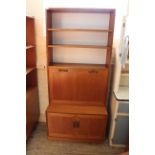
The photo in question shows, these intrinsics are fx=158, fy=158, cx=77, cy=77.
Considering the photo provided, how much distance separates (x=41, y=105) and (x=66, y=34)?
4.25 ft

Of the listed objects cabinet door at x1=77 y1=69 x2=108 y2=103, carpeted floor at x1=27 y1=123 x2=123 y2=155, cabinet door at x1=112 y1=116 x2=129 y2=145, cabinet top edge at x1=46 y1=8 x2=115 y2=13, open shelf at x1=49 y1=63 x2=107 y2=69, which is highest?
cabinet top edge at x1=46 y1=8 x2=115 y2=13

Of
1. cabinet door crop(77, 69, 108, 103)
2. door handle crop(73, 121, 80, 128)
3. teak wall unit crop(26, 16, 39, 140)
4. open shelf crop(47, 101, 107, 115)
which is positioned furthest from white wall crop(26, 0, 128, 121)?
door handle crop(73, 121, 80, 128)

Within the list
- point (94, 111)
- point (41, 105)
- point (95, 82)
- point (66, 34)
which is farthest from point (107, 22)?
point (41, 105)

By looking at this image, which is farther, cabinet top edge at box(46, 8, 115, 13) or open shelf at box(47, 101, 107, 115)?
open shelf at box(47, 101, 107, 115)

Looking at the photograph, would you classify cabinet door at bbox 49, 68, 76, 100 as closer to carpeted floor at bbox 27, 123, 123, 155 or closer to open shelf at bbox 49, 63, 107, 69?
open shelf at bbox 49, 63, 107, 69

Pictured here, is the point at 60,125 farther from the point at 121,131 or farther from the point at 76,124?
the point at 121,131

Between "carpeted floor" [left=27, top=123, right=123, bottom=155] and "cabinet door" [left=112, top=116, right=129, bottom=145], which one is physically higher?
"cabinet door" [left=112, top=116, right=129, bottom=145]

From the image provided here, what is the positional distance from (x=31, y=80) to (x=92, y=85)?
1005 millimetres

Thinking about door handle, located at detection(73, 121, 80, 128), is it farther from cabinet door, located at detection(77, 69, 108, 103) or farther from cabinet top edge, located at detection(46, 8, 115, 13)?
cabinet top edge, located at detection(46, 8, 115, 13)

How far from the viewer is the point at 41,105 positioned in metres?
2.79

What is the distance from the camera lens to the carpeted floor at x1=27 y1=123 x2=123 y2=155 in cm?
220

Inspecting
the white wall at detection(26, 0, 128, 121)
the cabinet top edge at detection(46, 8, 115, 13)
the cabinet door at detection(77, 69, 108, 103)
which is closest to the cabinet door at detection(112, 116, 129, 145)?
the cabinet door at detection(77, 69, 108, 103)
